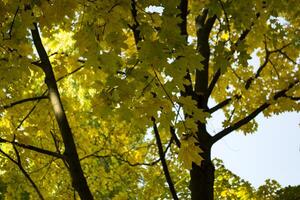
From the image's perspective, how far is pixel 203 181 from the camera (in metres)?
4.88

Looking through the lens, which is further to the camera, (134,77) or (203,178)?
(203,178)

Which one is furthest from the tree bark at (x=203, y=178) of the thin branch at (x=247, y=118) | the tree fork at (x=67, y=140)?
the tree fork at (x=67, y=140)

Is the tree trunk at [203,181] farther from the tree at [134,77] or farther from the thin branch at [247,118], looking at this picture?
the thin branch at [247,118]

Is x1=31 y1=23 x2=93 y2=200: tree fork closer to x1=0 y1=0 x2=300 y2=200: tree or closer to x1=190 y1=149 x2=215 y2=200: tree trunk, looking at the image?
x1=0 y1=0 x2=300 y2=200: tree

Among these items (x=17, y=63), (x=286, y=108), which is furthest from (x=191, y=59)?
(x=286, y=108)

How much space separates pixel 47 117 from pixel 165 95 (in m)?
3.72

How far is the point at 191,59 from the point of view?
2553 mm

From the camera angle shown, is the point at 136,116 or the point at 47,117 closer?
the point at 136,116

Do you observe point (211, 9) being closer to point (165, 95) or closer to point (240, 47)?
point (240, 47)

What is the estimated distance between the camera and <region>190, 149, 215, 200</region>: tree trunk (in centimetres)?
485

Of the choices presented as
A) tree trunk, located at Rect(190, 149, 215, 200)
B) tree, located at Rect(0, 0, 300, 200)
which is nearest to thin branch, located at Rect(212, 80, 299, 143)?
tree, located at Rect(0, 0, 300, 200)

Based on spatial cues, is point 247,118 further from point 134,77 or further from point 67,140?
point 134,77

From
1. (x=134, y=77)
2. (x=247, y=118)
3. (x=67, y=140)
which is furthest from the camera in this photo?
(x=247, y=118)

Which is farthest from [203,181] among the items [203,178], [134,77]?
[134,77]
